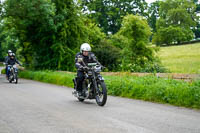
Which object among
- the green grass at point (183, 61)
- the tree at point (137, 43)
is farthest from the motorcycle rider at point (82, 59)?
the tree at point (137, 43)

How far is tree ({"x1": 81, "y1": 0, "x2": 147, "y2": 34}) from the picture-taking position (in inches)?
2279

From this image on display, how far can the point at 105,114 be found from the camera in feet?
26.5

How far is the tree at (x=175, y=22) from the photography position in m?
72.8

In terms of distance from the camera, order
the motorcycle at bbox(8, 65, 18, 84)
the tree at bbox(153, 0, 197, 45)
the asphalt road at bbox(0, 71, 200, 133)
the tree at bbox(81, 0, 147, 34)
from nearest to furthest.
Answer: the asphalt road at bbox(0, 71, 200, 133)
the motorcycle at bbox(8, 65, 18, 84)
the tree at bbox(81, 0, 147, 34)
the tree at bbox(153, 0, 197, 45)

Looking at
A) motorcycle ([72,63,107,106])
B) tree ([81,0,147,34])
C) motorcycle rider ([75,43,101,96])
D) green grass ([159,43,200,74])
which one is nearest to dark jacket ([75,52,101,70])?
motorcycle rider ([75,43,101,96])

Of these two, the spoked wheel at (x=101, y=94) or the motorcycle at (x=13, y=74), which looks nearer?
the spoked wheel at (x=101, y=94)

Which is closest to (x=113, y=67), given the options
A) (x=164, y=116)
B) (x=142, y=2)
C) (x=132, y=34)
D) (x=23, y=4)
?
(x=132, y=34)

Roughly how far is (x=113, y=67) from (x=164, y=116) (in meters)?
25.4

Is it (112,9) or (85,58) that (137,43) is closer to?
(85,58)

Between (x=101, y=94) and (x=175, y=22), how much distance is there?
74040mm

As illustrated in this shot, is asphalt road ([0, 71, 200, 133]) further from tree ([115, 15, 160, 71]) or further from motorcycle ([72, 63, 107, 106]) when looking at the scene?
tree ([115, 15, 160, 71])

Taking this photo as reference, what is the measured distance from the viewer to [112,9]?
58.8 meters

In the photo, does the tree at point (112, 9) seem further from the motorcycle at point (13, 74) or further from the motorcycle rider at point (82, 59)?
the motorcycle rider at point (82, 59)

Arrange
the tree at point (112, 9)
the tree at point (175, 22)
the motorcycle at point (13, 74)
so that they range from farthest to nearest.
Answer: the tree at point (175, 22), the tree at point (112, 9), the motorcycle at point (13, 74)
